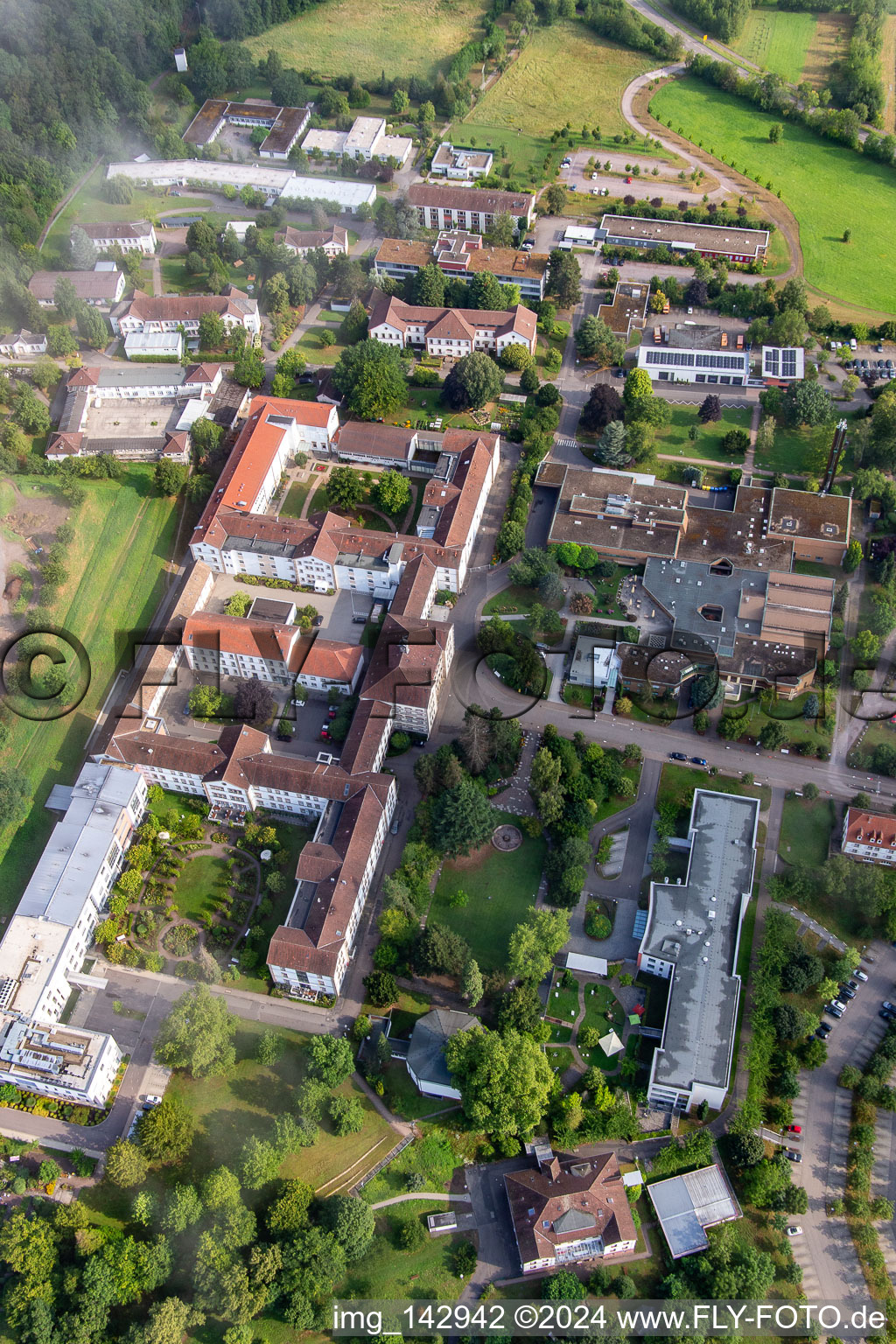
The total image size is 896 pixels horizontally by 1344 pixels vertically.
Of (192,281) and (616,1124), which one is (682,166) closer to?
(192,281)

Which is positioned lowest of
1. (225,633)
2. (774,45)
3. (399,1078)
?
(399,1078)

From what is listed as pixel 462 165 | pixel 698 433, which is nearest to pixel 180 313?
pixel 462 165

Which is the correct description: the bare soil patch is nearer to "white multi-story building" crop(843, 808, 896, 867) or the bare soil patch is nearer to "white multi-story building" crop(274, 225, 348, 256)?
"white multi-story building" crop(274, 225, 348, 256)

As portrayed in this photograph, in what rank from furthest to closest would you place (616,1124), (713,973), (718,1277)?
1. (713,973)
2. (616,1124)
3. (718,1277)

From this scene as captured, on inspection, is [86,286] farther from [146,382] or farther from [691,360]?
[691,360]

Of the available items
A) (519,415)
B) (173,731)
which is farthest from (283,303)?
(173,731)

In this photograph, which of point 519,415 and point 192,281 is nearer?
point 519,415
